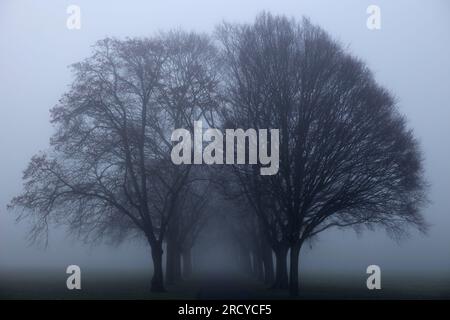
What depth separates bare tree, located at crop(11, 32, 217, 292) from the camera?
103 feet

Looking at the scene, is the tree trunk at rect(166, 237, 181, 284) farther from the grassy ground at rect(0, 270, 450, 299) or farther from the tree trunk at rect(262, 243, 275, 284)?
the tree trunk at rect(262, 243, 275, 284)

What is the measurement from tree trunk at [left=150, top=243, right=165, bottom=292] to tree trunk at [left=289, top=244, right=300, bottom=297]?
20.9ft

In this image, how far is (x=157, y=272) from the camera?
34.3 m

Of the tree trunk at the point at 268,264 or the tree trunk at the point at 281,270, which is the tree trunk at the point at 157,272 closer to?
the tree trunk at the point at 281,270

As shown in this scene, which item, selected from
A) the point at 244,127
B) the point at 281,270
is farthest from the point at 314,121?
the point at 281,270

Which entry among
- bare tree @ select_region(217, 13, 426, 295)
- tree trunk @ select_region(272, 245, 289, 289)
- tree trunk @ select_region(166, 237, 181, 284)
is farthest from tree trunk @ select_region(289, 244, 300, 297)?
tree trunk @ select_region(166, 237, 181, 284)

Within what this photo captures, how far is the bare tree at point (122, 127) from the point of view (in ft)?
103

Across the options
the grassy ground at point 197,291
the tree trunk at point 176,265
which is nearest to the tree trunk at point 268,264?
the grassy ground at point 197,291

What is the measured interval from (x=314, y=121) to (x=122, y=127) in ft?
29.5

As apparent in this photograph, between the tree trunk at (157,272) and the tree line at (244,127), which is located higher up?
the tree line at (244,127)

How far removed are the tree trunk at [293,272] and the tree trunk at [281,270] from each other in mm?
4639

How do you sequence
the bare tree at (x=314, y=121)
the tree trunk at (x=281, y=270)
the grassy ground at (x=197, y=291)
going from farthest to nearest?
the tree trunk at (x=281, y=270) → the bare tree at (x=314, y=121) → the grassy ground at (x=197, y=291)

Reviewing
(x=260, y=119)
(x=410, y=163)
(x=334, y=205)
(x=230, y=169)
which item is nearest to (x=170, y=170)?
(x=230, y=169)
